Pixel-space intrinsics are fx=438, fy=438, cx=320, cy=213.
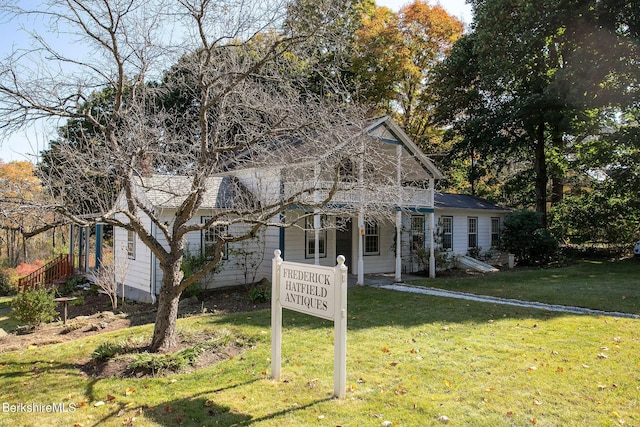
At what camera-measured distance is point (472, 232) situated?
2184 cm

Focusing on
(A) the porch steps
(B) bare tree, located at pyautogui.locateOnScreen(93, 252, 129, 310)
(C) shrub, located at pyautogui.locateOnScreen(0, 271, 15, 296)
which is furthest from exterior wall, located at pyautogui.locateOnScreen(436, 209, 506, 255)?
(C) shrub, located at pyautogui.locateOnScreen(0, 271, 15, 296)

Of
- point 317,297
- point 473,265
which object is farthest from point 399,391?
point 473,265

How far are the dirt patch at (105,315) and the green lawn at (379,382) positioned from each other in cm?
102

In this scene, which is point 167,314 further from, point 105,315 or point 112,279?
point 112,279

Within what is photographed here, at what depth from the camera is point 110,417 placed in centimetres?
450

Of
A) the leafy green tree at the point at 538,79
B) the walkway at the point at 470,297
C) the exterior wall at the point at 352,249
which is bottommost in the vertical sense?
the walkway at the point at 470,297

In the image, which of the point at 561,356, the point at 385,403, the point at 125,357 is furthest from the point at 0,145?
the point at 561,356

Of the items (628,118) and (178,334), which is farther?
(628,118)

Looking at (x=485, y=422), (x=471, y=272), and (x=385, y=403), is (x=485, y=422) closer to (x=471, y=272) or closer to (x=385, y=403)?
(x=385, y=403)

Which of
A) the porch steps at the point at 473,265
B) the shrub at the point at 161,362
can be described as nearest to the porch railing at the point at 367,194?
the shrub at the point at 161,362

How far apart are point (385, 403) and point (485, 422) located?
3.35 ft

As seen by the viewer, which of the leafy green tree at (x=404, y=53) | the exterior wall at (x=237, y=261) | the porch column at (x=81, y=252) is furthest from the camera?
the leafy green tree at (x=404, y=53)

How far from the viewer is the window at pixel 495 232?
2300 cm

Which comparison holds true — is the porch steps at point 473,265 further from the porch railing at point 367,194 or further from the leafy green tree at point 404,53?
the leafy green tree at point 404,53
